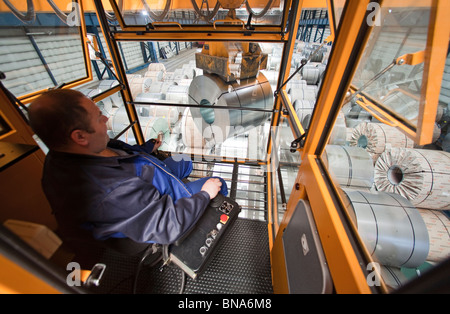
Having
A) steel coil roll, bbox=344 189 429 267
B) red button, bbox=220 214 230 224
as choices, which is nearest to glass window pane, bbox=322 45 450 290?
steel coil roll, bbox=344 189 429 267

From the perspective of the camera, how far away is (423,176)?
1794mm

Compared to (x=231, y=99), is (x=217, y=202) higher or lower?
lower

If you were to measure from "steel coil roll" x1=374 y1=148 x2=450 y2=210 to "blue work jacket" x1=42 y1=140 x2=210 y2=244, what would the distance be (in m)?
2.38

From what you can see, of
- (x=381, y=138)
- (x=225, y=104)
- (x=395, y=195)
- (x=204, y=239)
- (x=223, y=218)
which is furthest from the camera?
(x=381, y=138)

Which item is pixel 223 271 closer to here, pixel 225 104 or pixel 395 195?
pixel 395 195

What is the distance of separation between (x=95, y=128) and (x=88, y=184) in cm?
29

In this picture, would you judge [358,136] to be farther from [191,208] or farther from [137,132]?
[137,132]

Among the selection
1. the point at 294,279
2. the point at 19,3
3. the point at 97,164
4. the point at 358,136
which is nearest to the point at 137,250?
the point at 97,164

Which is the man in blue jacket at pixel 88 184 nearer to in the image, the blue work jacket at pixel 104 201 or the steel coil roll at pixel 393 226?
the blue work jacket at pixel 104 201

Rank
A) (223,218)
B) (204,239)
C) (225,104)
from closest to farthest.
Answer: (204,239) → (223,218) → (225,104)

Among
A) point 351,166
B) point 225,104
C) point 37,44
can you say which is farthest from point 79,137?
point 351,166

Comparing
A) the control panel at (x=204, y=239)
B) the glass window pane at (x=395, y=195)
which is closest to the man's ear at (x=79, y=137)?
the control panel at (x=204, y=239)

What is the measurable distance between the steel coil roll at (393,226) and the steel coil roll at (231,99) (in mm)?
1553

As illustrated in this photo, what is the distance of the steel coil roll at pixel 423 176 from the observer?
179 cm
